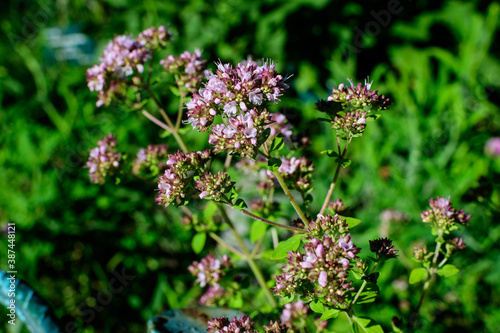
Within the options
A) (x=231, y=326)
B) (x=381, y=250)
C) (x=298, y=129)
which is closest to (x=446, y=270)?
(x=381, y=250)

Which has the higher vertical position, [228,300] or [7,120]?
[7,120]

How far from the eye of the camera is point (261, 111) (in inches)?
39.4

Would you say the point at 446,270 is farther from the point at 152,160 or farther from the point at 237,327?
the point at 152,160

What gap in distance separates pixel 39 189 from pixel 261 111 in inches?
89.1

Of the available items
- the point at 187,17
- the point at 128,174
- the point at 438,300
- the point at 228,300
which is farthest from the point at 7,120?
the point at 438,300

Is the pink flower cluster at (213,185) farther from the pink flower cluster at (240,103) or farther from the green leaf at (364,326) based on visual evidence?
the green leaf at (364,326)

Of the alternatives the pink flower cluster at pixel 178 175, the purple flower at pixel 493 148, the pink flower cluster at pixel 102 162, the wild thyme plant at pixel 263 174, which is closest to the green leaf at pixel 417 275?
the wild thyme plant at pixel 263 174

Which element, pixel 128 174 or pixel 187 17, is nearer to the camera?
pixel 128 174

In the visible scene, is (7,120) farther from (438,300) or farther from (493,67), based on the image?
(493,67)

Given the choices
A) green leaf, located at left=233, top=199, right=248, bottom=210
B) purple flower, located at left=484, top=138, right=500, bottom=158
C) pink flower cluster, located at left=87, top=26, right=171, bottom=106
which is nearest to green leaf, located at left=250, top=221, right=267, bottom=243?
green leaf, located at left=233, top=199, right=248, bottom=210

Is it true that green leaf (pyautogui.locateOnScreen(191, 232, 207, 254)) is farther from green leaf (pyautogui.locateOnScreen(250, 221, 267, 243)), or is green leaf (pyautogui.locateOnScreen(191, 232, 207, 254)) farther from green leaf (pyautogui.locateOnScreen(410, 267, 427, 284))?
green leaf (pyautogui.locateOnScreen(410, 267, 427, 284))

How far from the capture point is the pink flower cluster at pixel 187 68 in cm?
133

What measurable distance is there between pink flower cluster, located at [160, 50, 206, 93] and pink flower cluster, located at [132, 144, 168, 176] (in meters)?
0.24

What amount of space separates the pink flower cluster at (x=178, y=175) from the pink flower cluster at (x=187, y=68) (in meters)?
0.34
